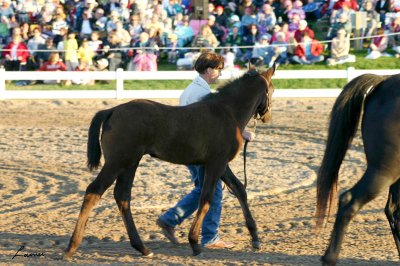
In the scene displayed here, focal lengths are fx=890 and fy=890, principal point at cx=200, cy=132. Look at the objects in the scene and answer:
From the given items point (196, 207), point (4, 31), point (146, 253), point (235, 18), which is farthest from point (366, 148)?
point (4, 31)

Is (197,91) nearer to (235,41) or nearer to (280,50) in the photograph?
(280,50)

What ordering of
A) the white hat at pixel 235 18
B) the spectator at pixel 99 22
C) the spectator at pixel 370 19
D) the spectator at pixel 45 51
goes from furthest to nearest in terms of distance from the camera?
1. the spectator at pixel 99 22
2. the white hat at pixel 235 18
3. the spectator at pixel 370 19
4. the spectator at pixel 45 51

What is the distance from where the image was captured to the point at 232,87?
7.73 metres

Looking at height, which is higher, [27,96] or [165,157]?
[165,157]

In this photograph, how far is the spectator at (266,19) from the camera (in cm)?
2211

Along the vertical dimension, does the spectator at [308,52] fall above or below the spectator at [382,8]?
below

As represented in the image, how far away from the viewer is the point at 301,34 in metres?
21.2

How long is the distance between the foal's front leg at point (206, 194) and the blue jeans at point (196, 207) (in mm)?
259

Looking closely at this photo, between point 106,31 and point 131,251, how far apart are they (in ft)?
51.6

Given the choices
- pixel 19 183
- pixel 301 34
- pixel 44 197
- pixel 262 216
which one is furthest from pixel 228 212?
pixel 301 34

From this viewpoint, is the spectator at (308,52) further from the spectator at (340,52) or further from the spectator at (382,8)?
the spectator at (382,8)

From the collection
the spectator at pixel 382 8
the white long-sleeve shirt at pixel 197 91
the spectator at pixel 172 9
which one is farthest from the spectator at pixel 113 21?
the white long-sleeve shirt at pixel 197 91

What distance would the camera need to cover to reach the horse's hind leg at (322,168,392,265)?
6.54 meters

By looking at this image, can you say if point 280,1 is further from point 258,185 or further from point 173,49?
point 258,185
